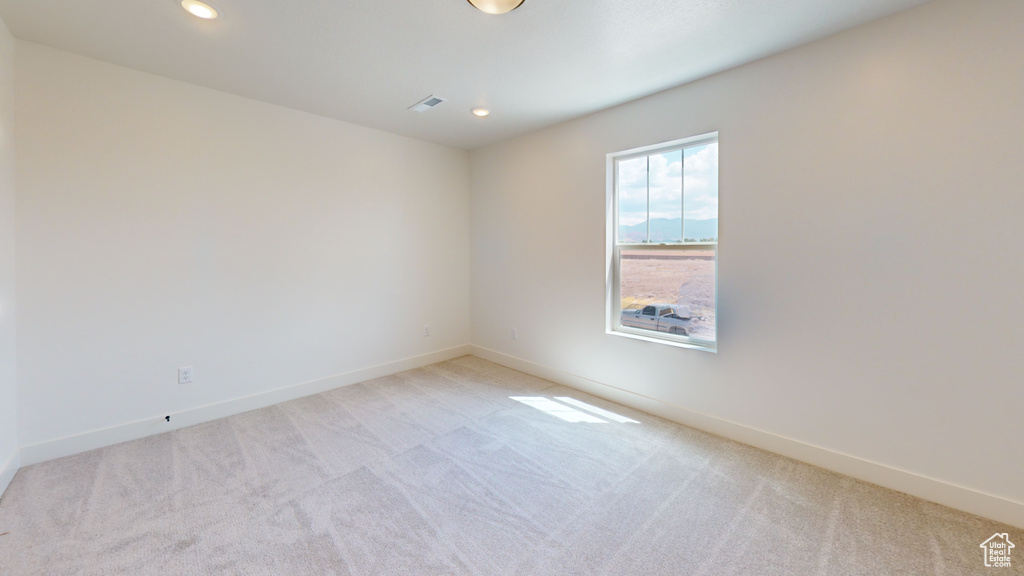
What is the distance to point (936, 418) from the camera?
6.45 feet

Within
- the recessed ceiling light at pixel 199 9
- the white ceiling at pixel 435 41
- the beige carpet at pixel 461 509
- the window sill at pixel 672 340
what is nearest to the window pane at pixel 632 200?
the white ceiling at pixel 435 41

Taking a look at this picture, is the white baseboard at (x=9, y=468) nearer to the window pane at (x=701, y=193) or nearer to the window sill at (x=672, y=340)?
the window sill at (x=672, y=340)

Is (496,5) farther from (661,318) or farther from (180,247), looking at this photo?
(180,247)

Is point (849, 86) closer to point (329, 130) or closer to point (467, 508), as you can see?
point (467, 508)

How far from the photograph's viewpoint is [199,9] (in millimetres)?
1942

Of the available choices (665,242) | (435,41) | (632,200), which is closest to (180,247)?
(435,41)

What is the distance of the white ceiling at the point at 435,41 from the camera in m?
1.94

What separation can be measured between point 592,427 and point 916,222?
7.42 ft

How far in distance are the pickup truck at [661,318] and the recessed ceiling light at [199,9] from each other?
3408 mm

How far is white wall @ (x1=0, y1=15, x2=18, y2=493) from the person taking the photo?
2.08m

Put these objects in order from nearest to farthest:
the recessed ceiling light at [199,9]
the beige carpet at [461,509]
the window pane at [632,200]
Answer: the beige carpet at [461,509] → the recessed ceiling light at [199,9] → the window pane at [632,200]

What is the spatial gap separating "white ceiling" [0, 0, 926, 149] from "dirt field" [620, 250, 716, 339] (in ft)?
4.29

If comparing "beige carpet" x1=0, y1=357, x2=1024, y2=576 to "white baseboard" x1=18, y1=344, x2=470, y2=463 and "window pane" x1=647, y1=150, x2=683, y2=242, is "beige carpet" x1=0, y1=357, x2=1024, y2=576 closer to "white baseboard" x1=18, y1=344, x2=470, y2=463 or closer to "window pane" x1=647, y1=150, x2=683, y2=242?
"white baseboard" x1=18, y1=344, x2=470, y2=463

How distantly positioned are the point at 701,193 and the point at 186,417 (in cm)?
427
